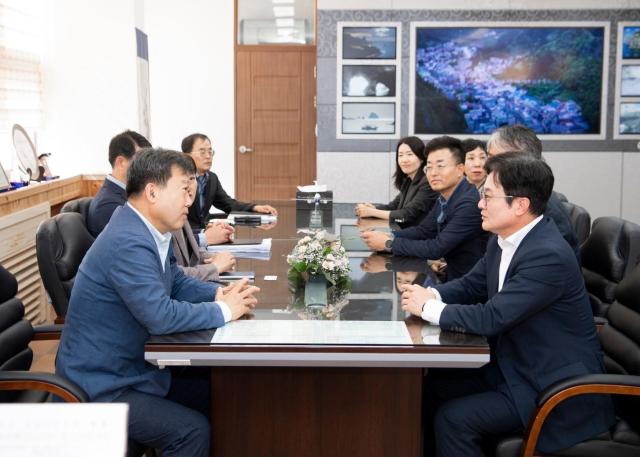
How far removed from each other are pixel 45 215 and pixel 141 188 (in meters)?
3.25

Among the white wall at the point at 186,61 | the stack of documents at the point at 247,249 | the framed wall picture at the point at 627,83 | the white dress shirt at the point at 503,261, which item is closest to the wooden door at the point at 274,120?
the white wall at the point at 186,61

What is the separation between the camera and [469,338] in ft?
7.63

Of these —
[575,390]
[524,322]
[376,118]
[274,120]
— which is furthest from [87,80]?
[575,390]

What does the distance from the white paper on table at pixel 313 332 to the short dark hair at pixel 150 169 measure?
0.50 m

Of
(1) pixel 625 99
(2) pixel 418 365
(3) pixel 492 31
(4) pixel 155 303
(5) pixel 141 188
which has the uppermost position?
(3) pixel 492 31

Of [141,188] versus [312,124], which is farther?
[312,124]

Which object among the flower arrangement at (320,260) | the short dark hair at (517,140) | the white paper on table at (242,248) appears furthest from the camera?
the white paper on table at (242,248)

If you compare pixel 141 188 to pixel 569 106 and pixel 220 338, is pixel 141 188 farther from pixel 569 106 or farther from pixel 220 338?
pixel 569 106

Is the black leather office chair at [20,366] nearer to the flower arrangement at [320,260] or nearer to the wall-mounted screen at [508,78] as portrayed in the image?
the flower arrangement at [320,260]

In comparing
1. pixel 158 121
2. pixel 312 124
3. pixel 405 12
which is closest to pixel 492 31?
pixel 405 12

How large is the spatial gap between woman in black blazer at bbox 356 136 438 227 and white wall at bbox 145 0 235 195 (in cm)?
343

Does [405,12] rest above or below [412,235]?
above

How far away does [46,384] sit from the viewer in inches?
89.1

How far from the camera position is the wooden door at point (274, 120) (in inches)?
338
